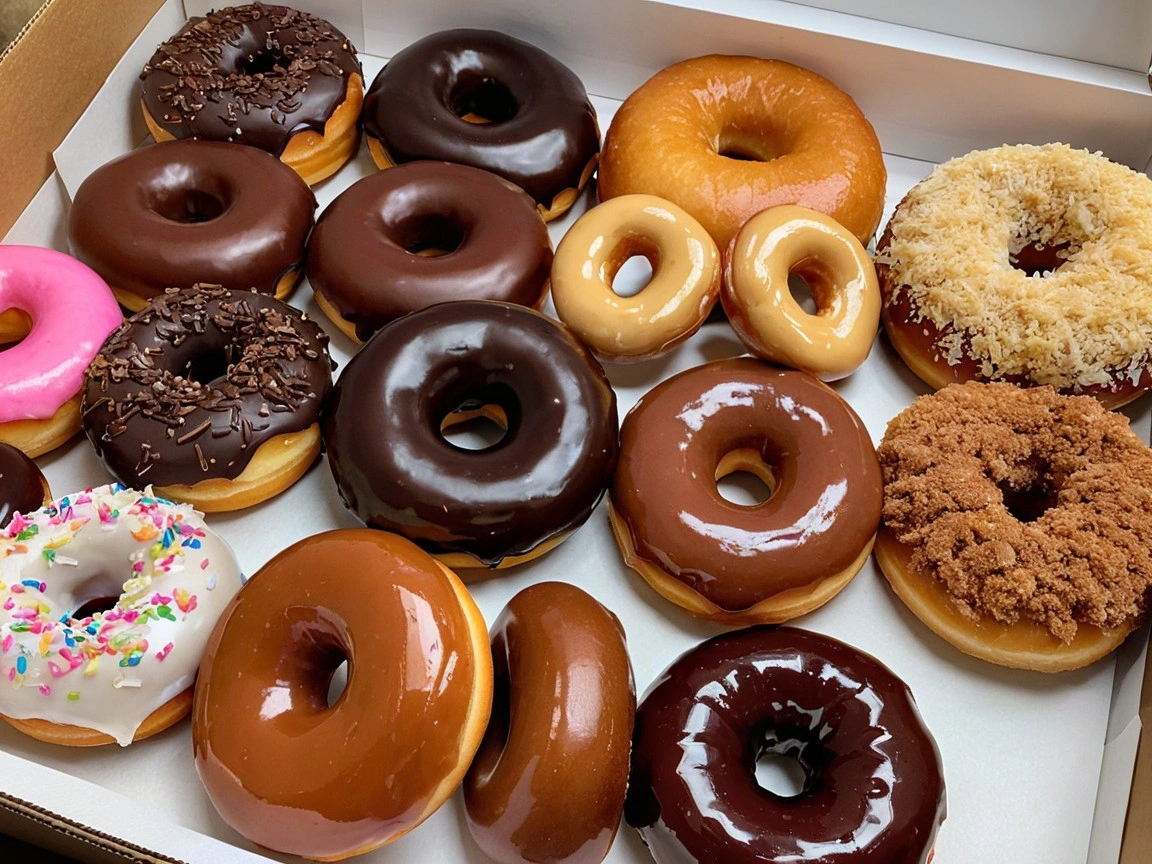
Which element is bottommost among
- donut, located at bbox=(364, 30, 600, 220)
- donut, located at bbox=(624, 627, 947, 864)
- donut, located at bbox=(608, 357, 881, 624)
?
donut, located at bbox=(624, 627, 947, 864)

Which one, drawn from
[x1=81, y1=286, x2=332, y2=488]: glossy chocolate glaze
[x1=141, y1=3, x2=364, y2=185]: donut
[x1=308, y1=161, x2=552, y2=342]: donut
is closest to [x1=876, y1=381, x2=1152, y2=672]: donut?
[x1=308, y1=161, x2=552, y2=342]: donut

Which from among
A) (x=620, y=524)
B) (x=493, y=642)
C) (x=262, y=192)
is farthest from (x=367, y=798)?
(x=262, y=192)

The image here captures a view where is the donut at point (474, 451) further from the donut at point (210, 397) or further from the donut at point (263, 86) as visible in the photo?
the donut at point (263, 86)

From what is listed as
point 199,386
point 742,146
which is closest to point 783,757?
point 199,386

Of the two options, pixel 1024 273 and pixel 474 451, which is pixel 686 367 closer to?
pixel 474 451

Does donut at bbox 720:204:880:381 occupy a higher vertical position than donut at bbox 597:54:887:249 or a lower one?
lower

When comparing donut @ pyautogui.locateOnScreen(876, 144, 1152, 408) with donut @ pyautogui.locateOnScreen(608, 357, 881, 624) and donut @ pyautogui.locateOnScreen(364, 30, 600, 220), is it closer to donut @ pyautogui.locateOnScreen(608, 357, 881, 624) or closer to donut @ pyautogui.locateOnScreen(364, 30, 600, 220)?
donut @ pyautogui.locateOnScreen(608, 357, 881, 624)

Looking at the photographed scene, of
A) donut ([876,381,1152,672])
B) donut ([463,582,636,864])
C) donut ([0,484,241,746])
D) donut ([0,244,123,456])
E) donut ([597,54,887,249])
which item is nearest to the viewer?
donut ([463,582,636,864])
